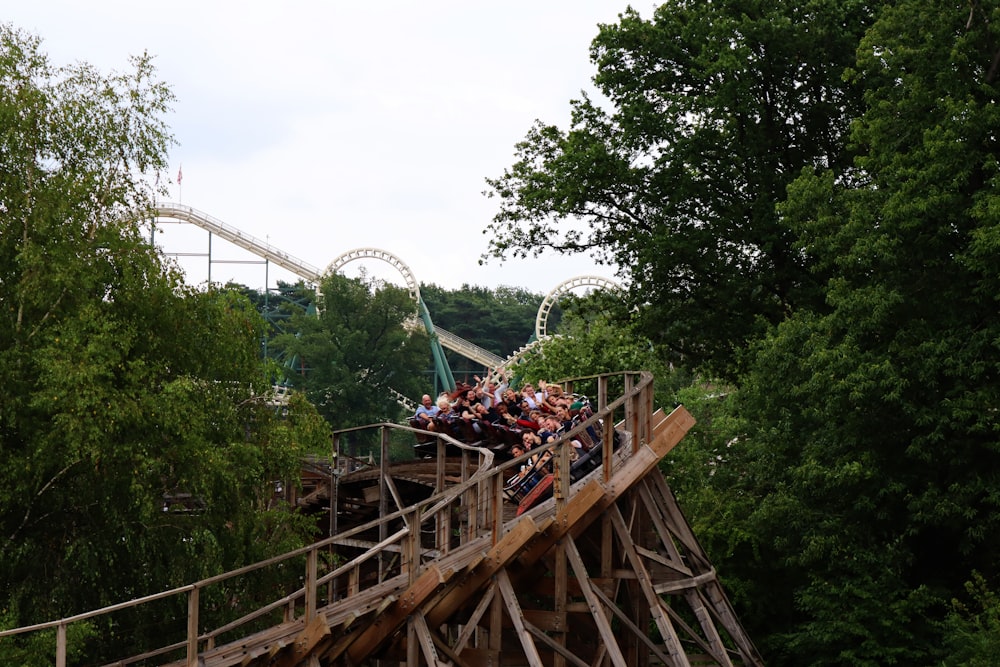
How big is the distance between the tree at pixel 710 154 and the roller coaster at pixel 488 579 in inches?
259

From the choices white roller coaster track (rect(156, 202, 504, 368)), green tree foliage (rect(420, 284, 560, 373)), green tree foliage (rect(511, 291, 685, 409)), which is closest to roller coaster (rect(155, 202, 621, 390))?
white roller coaster track (rect(156, 202, 504, 368))

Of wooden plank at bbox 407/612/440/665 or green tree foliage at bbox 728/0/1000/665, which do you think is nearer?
wooden plank at bbox 407/612/440/665

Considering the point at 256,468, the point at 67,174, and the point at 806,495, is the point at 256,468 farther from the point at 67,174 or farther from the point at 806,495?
the point at 806,495

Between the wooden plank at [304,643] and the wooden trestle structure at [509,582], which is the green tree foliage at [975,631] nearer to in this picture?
the wooden trestle structure at [509,582]

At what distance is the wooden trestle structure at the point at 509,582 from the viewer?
14.4m

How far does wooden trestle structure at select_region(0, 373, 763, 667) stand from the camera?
47.1ft

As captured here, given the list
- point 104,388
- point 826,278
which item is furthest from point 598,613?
point 826,278

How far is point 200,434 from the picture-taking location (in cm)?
1703

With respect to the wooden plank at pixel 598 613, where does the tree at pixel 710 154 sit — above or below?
above

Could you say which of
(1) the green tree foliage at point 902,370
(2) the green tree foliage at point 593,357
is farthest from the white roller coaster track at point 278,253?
(1) the green tree foliage at point 902,370

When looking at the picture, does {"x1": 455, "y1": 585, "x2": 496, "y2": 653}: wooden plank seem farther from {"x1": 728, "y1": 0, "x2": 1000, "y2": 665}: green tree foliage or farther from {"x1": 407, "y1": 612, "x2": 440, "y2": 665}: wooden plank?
{"x1": 728, "y1": 0, "x2": 1000, "y2": 665}: green tree foliage

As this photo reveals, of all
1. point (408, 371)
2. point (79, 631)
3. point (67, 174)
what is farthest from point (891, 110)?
point (408, 371)

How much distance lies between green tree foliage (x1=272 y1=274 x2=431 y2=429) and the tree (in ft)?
133

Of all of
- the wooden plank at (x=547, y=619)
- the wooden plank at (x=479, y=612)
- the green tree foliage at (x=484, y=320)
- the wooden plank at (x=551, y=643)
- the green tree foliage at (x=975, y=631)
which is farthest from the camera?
the green tree foliage at (x=484, y=320)
